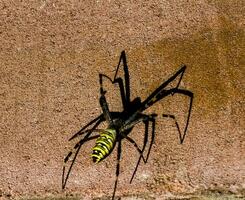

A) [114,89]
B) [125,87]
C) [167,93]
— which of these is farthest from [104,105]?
[167,93]

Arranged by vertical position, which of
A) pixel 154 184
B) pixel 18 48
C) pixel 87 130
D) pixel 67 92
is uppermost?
pixel 18 48

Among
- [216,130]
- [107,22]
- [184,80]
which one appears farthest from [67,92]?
[216,130]

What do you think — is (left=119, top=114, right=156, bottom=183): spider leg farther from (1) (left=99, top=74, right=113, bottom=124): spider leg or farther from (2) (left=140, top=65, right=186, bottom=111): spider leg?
(1) (left=99, top=74, right=113, bottom=124): spider leg

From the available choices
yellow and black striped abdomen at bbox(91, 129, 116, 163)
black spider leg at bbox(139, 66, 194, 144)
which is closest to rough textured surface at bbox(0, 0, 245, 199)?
black spider leg at bbox(139, 66, 194, 144)

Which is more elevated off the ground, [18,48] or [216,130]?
[18,48]

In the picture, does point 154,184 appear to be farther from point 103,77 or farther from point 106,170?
point 103,77

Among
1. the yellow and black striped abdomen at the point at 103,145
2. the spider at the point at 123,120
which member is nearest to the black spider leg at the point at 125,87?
the spider at the point at 123,120
